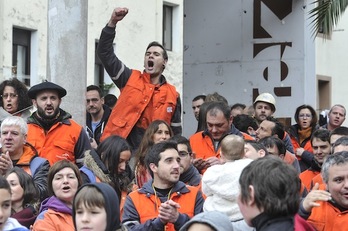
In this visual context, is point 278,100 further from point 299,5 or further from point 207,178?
point 207,178

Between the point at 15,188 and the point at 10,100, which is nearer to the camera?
the point at 15,188

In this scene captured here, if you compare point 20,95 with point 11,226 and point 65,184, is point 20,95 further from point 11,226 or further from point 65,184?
point 11,226

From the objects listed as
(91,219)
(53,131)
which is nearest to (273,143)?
(53,131)

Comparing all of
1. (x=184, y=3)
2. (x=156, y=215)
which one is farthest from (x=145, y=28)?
(x=156, y=215)

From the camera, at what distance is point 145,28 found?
83.8ft

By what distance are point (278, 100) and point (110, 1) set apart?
4.27 metres

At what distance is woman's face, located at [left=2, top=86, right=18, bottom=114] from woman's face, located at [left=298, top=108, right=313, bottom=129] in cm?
443

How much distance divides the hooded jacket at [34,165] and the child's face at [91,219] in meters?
2.51

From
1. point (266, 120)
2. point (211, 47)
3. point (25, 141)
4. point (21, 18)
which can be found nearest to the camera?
point (25, 141)

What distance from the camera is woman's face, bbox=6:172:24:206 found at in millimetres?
9297

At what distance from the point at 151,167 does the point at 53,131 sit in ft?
6.43

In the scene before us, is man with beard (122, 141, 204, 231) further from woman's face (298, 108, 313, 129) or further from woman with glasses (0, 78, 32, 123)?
woman's face (298, 108, 313, 129)

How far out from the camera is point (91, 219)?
7.44 m

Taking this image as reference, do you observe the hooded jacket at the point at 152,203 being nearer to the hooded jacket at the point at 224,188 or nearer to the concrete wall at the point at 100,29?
the hooded jacket at the point at 224,188
